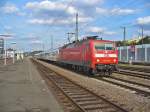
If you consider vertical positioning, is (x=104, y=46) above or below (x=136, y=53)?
above

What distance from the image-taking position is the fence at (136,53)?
63594 mm

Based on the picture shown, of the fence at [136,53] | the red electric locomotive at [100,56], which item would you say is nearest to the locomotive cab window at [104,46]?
the red electric locomotive at [100,56]

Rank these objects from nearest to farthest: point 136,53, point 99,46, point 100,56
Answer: point 100,56 → point 99,46 → point 136,53

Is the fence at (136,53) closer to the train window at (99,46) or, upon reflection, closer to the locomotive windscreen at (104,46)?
the locomotive windscreen at (104,46)

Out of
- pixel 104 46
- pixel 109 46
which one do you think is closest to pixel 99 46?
pixel 104 46

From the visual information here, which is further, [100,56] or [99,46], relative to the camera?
[99,46]

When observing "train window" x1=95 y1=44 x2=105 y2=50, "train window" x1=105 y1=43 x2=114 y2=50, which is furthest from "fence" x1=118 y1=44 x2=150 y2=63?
"train window" x1=95 y1=44 x2=105 y2=50

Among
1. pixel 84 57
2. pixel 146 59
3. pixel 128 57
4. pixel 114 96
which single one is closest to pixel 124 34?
pixel 128 57

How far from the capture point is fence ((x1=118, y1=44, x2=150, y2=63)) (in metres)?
63.6

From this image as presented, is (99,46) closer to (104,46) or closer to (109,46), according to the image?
(104,46)

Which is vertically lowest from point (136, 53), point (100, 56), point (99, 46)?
point (100, 56)

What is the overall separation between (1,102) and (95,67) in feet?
50.9

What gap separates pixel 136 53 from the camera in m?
70.0

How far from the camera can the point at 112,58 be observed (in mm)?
28625
